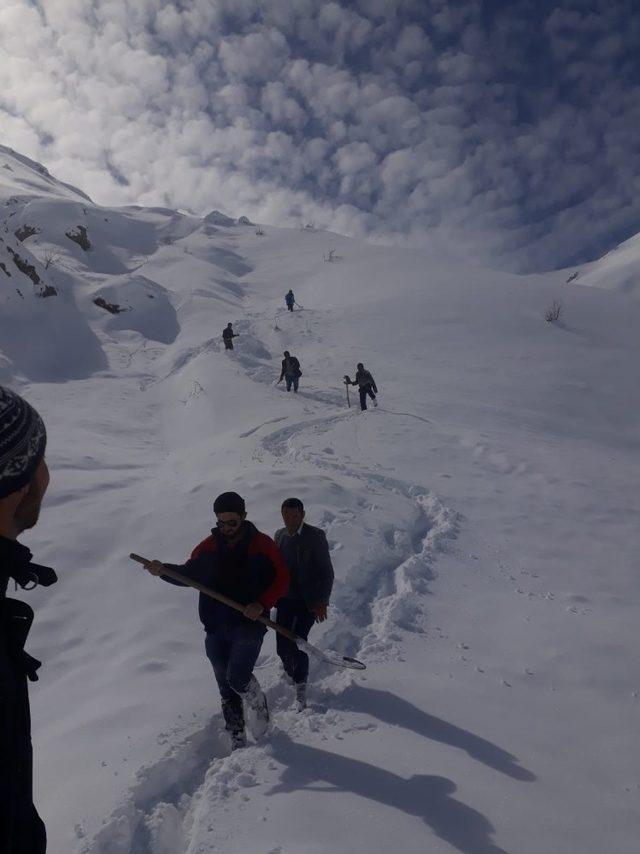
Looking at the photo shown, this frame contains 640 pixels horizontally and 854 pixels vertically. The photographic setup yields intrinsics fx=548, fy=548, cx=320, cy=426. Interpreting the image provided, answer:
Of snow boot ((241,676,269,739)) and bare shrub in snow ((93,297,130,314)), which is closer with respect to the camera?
snow boot ((241,676,269,739))

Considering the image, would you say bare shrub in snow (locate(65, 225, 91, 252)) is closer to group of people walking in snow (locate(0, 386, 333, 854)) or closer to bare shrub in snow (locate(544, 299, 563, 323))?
bare shrub in snow (locate(544, 299, 563, 323))

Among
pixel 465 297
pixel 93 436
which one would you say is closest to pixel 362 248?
pixel 465 297

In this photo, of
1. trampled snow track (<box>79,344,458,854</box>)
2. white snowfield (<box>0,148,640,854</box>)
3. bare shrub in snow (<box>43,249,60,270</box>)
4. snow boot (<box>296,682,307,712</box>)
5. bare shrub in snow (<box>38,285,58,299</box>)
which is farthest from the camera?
bare shrub in snow (<box>43,249,60,270</box>)

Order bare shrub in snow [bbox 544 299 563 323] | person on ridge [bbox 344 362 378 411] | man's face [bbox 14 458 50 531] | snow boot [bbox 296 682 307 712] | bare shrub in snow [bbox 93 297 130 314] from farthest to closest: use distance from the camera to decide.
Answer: bare shrub in snow [bbox 93 297 130 314] < bare shrub in snow [bbox 544 299 563 323] < person on ridge [bbox 344 362 378 411] < snow boot [bbox 296 682 307 712] < man's face [bbox 14 458 50 531]

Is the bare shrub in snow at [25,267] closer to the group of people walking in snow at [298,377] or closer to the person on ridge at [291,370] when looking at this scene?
the group of people walking in snow at [298,377]

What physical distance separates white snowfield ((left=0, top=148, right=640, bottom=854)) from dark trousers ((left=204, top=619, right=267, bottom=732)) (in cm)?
30

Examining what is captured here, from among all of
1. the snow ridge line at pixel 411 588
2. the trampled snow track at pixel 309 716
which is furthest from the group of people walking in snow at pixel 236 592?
the snow ridge line at pixel 411 588

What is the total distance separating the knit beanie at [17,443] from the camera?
1.56m

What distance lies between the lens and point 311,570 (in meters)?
4.93

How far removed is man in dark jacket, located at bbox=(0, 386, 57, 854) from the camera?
A: 4.86 ft

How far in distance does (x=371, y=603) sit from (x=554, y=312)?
21.5m

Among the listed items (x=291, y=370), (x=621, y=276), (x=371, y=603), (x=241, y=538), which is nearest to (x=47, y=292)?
(x=291, y=370)

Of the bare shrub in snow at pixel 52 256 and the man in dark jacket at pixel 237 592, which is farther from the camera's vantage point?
the bare shrub in snow at pixel 52 256

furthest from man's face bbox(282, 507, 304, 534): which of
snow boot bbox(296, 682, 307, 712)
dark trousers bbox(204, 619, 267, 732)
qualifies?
snow boot bbox(296, 682, 307, 712)
